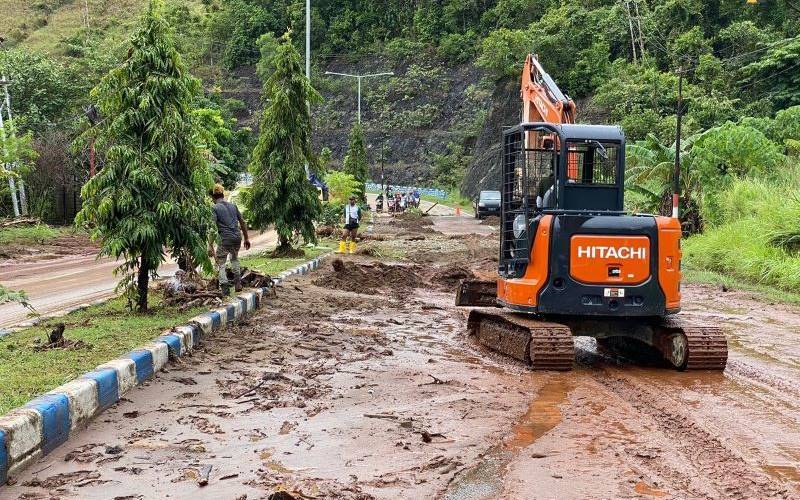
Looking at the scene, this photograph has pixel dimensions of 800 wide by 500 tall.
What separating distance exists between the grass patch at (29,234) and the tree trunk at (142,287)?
54.7 feet

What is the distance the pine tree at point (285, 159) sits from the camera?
19016 millimetres

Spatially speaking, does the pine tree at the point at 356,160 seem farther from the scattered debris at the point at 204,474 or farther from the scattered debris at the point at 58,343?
the scattered debris at the point at 204,474

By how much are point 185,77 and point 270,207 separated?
9.18 m

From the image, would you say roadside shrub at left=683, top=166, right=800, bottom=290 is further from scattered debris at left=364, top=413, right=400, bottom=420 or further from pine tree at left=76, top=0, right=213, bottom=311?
scattered debris at left=364, top=413, right=400, bottom=420

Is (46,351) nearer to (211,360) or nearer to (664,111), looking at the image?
(211,360)

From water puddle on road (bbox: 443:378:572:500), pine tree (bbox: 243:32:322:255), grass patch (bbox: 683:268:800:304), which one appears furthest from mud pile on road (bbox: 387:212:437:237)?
water puddle on road (bbox: 443:378:572:500)

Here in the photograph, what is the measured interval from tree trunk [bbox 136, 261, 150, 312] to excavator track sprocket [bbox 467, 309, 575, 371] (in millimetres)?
4417

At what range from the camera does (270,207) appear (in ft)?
62.0

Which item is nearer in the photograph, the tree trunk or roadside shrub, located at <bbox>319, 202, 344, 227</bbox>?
the tree trunk

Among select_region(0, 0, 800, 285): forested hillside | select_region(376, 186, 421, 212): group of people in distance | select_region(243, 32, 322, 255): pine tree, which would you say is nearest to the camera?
select_region(243, 32, 322, 255): pine tree

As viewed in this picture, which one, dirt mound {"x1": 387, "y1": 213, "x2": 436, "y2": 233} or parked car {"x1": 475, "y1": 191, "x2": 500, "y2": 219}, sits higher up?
parked car {"x1": 475, "y1": 191, "x2": 500, "y2": 219}

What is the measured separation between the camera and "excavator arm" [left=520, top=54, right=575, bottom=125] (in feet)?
36.8

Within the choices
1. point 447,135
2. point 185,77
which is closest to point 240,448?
point 185,77

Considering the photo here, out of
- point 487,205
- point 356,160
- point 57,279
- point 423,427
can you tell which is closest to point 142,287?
point 423,427
